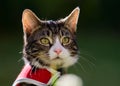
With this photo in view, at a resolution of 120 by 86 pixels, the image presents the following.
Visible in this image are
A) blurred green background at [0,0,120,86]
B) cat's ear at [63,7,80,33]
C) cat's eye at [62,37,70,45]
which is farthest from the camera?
blurred green background at [0,0,120,86]

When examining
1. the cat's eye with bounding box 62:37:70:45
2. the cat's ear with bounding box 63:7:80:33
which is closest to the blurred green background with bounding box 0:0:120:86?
the cat's ear with bounding box 63:7:80:33

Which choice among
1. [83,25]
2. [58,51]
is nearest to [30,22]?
[58,51]

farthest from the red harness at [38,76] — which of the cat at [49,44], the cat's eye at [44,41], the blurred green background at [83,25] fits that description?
the blurred green background at [83,25]

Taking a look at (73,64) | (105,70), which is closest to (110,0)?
(105,70)

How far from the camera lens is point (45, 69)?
126 inches

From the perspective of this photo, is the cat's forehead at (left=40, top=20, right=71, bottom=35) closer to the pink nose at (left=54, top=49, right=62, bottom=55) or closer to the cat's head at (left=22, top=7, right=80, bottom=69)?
the cat's head at (left=22, top=7, right=80, bottom=69)

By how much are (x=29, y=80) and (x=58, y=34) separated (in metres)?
0.31

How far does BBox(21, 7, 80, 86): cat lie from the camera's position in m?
3.20

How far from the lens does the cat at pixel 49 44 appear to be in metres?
3.20

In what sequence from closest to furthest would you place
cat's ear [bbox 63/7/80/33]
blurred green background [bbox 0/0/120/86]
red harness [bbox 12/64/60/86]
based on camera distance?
red harness [bbox 12/64/60/86], cat's ear [bbox 63/7/80/33], blurred green background [bbox 0/0/120/86]

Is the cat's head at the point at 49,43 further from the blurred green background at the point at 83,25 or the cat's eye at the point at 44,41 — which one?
the blurred green background at the point at 83,25

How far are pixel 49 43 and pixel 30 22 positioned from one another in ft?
0.64

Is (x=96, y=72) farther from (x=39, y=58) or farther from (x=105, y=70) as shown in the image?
(x=39, y=58)

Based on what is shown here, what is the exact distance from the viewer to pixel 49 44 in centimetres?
322
